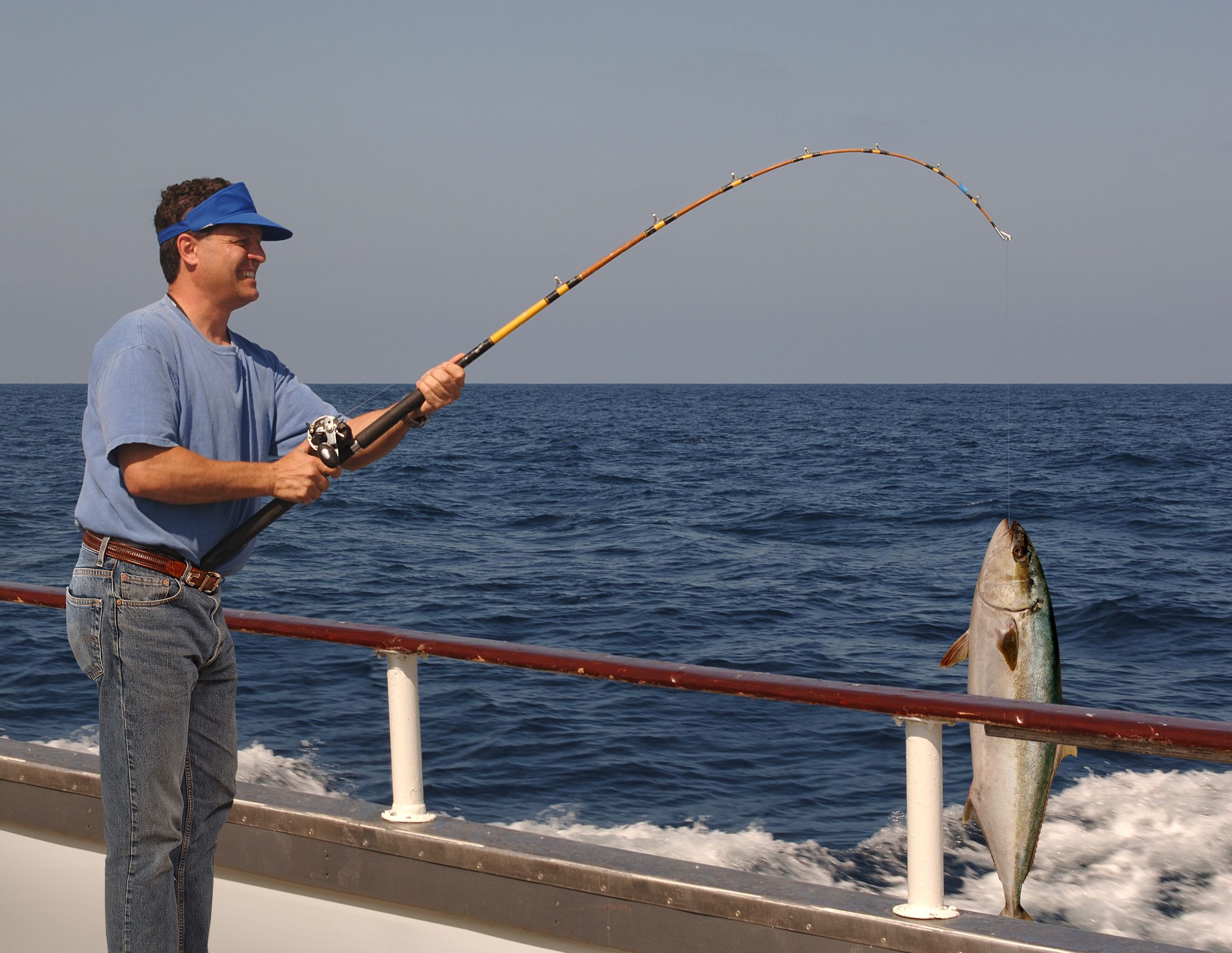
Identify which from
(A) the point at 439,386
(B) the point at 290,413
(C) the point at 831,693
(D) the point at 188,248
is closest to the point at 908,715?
(C) the point at 831,693

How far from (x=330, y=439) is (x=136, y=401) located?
391 mm

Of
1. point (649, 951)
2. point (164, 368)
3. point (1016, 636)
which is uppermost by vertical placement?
point (164, 368)

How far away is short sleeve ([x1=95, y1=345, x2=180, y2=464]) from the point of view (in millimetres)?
2021

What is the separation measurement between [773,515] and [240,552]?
18.4 m

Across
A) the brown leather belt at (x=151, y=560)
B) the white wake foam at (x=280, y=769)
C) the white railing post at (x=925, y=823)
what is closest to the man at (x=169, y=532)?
the brown leather belt at (x=151, y=560)

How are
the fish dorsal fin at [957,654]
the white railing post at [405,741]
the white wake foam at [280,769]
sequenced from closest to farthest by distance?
the fish dorsal fin at [957,654]
the white railing post at [405,741]
the white wake foam at [280,769]

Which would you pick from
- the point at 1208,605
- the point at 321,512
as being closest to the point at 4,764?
the point at 1208,605

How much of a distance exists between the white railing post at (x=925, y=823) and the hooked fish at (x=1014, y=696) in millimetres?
177

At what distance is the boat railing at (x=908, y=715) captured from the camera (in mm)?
2117

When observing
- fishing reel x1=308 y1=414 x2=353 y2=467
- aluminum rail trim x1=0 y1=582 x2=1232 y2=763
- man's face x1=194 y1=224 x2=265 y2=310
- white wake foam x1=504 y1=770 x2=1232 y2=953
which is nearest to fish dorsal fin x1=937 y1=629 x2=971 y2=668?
aluminum rail trim x1=0 y1=582 x2=1232 y2=763

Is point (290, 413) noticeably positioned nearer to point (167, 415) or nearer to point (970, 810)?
point (167, 415)

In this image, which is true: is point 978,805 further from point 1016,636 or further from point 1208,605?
point 1208,605

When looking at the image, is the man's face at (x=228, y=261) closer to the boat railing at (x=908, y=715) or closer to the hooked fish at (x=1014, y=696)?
the boat railing at (x=908, y=715)

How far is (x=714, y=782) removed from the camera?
6969 millimetres
